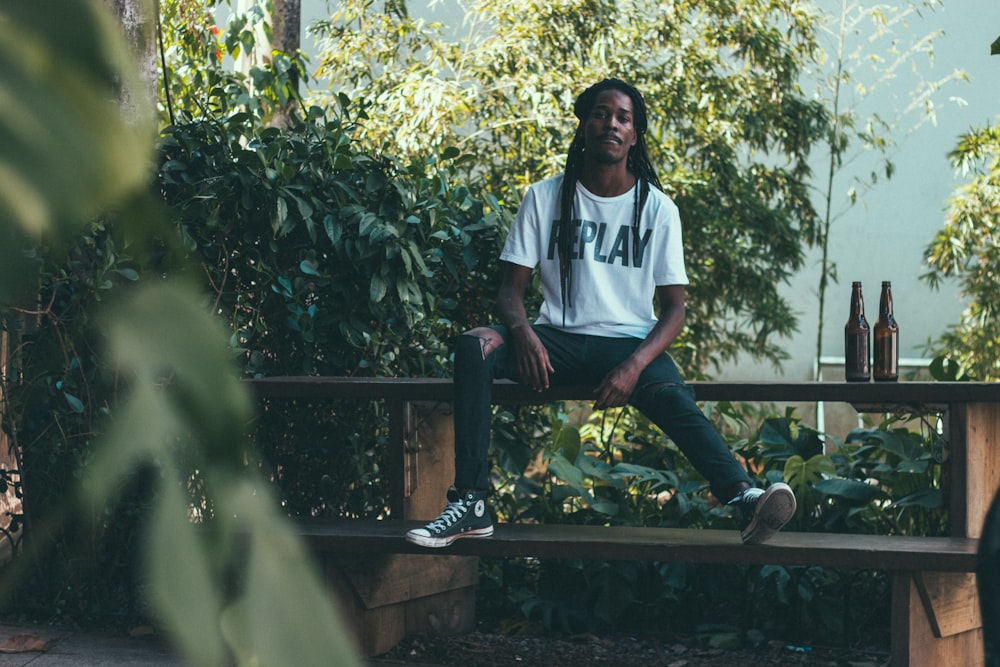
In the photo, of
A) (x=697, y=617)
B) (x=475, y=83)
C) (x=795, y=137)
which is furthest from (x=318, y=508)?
(x=795, y=137)

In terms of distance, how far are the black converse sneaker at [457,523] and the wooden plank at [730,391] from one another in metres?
0.29

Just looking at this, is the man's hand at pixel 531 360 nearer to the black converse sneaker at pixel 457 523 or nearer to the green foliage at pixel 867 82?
the black converse sneaker at pixel 457 523

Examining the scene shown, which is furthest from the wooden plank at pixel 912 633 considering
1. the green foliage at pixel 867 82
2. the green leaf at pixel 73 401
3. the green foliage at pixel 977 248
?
the green foliage at pixel 867 82

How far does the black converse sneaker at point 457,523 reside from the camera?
264 cm

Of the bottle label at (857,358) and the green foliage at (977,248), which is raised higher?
the green foliage at (977,248)

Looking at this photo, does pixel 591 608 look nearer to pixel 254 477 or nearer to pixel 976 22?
pixel 254 477

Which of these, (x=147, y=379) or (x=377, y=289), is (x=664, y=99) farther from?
(x=147, y=379)

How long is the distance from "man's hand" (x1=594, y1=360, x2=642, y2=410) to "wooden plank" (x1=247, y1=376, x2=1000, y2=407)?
61 mm

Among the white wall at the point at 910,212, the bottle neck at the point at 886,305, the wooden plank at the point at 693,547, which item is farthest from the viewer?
the white wall at the point at 910,212

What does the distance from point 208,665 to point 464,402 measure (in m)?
2.55

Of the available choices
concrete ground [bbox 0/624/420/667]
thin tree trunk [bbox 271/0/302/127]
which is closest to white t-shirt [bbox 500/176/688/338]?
concrete ground [bbox 0/624/420/667]

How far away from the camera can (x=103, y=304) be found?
10.7 inches

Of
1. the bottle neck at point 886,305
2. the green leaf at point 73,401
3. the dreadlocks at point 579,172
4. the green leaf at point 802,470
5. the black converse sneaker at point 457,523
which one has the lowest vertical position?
the black converse sneaker at point 457,523

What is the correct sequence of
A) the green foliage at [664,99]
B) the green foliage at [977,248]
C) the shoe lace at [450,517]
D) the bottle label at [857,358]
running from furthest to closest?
the green foliage at [977,248] → the green foliage at [664,99] → the bottle label at [857,358] → the shoe lace at [450,517]
